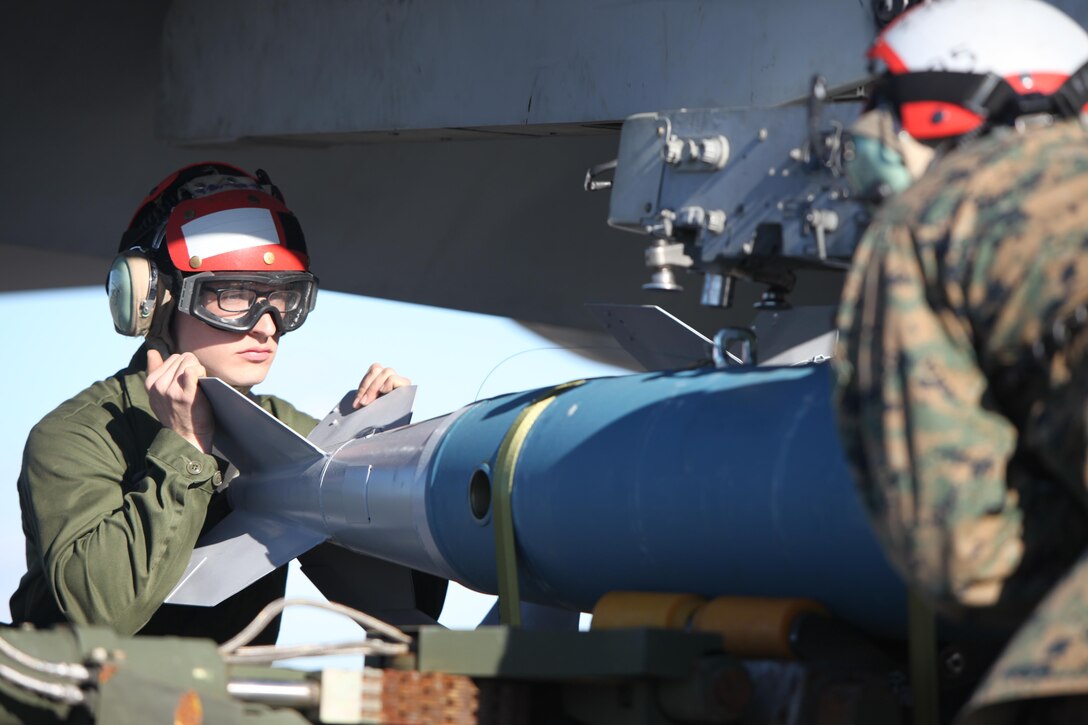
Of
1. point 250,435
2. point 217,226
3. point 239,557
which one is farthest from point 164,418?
point 217,226

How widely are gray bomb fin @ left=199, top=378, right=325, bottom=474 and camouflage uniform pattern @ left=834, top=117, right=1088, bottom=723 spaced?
1657mm

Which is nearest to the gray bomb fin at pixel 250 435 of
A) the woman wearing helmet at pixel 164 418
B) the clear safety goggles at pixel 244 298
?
the woman wearing helmet at pixel 164 418

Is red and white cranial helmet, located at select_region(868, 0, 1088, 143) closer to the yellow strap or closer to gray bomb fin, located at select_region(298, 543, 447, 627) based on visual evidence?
the yellow strap

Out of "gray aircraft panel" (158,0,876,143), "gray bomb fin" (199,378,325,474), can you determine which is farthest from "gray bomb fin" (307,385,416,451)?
"gray aircraft panel" (158,0,876,143)

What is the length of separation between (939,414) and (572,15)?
1.91 metres

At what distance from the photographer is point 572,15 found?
2.92 m

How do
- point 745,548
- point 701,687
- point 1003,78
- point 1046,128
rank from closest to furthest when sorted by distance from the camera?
point 1046,128, point 1003,78, point 701,687, point 745,548

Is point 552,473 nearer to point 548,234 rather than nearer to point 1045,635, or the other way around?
point 1045,635

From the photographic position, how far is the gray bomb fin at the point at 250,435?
2715 mm

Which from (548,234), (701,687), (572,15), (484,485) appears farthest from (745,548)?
(548,234)

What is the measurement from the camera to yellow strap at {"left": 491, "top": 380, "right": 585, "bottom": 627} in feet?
6.69

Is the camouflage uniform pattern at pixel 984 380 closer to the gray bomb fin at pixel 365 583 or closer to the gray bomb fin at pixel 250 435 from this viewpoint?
the gray bomb fin at pixel 250 435

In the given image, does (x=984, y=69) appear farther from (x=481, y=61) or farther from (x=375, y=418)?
(x=481, y=61)

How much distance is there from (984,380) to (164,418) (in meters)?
1.90
